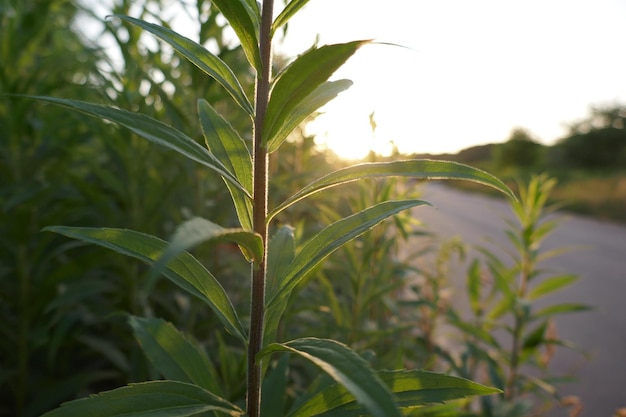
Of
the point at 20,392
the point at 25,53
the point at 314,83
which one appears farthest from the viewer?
the point at 25,53

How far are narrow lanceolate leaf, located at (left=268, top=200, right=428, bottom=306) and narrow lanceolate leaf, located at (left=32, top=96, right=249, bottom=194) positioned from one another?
0.15m

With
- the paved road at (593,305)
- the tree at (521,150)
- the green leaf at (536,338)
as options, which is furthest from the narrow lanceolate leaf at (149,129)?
the tree at (521,150)

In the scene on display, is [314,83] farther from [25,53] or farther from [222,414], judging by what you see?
[25,53]

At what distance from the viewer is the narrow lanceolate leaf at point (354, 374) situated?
44cm

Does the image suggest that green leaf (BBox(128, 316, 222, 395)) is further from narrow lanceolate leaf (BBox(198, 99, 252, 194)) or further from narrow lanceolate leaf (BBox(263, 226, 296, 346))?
narrow lanceolate leaf (BBox(198, 99, 252, 194))

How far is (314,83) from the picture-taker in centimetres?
61

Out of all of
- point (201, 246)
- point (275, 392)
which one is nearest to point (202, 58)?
point (275, 392)

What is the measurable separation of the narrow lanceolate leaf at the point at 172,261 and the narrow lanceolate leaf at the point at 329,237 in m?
0.08

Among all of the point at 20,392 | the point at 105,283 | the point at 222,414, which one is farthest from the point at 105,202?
the point at 222,414

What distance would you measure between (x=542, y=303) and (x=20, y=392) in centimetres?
542

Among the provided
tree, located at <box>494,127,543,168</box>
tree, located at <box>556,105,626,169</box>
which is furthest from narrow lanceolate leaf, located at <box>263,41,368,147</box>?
tree, located at <box>494,127,543,168</box>

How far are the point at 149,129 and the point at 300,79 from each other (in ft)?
0.59

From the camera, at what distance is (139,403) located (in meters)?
0.65

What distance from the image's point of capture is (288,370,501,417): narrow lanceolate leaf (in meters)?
0.67
